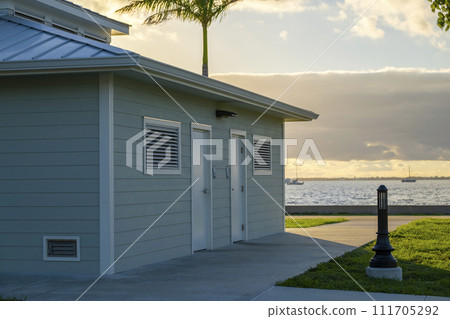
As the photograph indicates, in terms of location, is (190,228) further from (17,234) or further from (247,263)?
(17,234)

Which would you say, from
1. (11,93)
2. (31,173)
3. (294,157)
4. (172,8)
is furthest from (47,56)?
(172,8)

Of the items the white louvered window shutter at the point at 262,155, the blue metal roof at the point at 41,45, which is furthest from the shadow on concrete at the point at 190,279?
the white louvered window shutter at the point at 262,155

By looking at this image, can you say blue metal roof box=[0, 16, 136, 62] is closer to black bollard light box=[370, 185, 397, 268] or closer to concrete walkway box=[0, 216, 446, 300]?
concrete walkway box=[0, 216, 446, 300]

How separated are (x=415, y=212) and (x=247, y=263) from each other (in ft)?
55.2

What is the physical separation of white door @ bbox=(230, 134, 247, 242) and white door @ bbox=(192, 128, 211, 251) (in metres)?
1.35

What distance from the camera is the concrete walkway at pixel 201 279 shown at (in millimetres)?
8109

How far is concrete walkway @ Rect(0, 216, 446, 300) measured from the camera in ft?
26.6

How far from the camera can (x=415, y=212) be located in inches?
1037

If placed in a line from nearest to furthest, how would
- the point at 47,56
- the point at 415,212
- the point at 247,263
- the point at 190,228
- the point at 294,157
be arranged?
the point at 47,56
the point at 247,263
the point at 190,228
the point at 294,157
the point at 415,212

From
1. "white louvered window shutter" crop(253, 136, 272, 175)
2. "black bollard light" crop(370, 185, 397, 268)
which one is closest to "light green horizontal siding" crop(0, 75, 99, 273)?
"black bollard light" crop(370, 185, 397, 268)

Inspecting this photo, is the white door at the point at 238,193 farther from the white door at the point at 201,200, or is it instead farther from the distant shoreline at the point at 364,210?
the distant shoreline at the point at 364,210

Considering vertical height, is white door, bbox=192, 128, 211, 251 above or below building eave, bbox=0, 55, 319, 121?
below

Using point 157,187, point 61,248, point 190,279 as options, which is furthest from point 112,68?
point 190,279

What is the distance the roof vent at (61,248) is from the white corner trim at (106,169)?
46 centimetres
